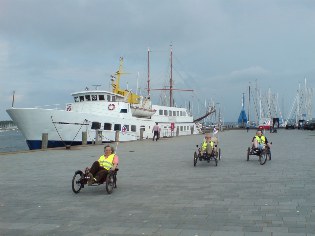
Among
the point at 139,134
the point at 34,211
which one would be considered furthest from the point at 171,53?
the point at 34,211

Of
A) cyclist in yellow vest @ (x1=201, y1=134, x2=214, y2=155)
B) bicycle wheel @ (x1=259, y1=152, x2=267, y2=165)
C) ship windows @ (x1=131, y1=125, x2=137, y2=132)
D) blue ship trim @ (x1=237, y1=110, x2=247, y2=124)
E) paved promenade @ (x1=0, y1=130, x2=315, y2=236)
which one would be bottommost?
paved promenade @ (x1=0, y1=130, x2=315, y2=236)

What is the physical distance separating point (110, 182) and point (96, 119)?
941 inches

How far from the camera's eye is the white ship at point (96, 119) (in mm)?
30172

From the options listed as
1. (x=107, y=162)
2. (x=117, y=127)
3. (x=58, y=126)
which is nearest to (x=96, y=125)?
(x=117, y=127)

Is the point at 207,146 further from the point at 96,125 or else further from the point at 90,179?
the point at 96,125

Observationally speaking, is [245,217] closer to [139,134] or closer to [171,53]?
[139,134]

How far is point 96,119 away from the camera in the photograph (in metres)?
32.5

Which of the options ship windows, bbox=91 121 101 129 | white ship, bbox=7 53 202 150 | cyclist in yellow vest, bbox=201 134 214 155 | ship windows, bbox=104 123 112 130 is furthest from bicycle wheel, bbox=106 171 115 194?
ship windows, bbox=104 123 112 130

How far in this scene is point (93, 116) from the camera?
3222 centimetres

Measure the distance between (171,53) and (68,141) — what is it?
32.3 m

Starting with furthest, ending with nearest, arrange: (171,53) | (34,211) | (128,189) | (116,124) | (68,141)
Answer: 1. (171,53)
2. (116,124)
3. (68,141)
4. (128,189)
5. (34,211)

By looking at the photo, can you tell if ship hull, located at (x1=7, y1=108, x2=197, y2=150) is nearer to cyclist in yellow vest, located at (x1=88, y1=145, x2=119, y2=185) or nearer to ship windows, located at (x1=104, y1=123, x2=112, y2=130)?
ship windows, located at (x1=104, y1=123, x2=112, y2=130)

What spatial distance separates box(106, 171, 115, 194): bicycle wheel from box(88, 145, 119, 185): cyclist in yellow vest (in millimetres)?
145

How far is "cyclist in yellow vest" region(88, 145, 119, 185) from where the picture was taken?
8.98 meters
